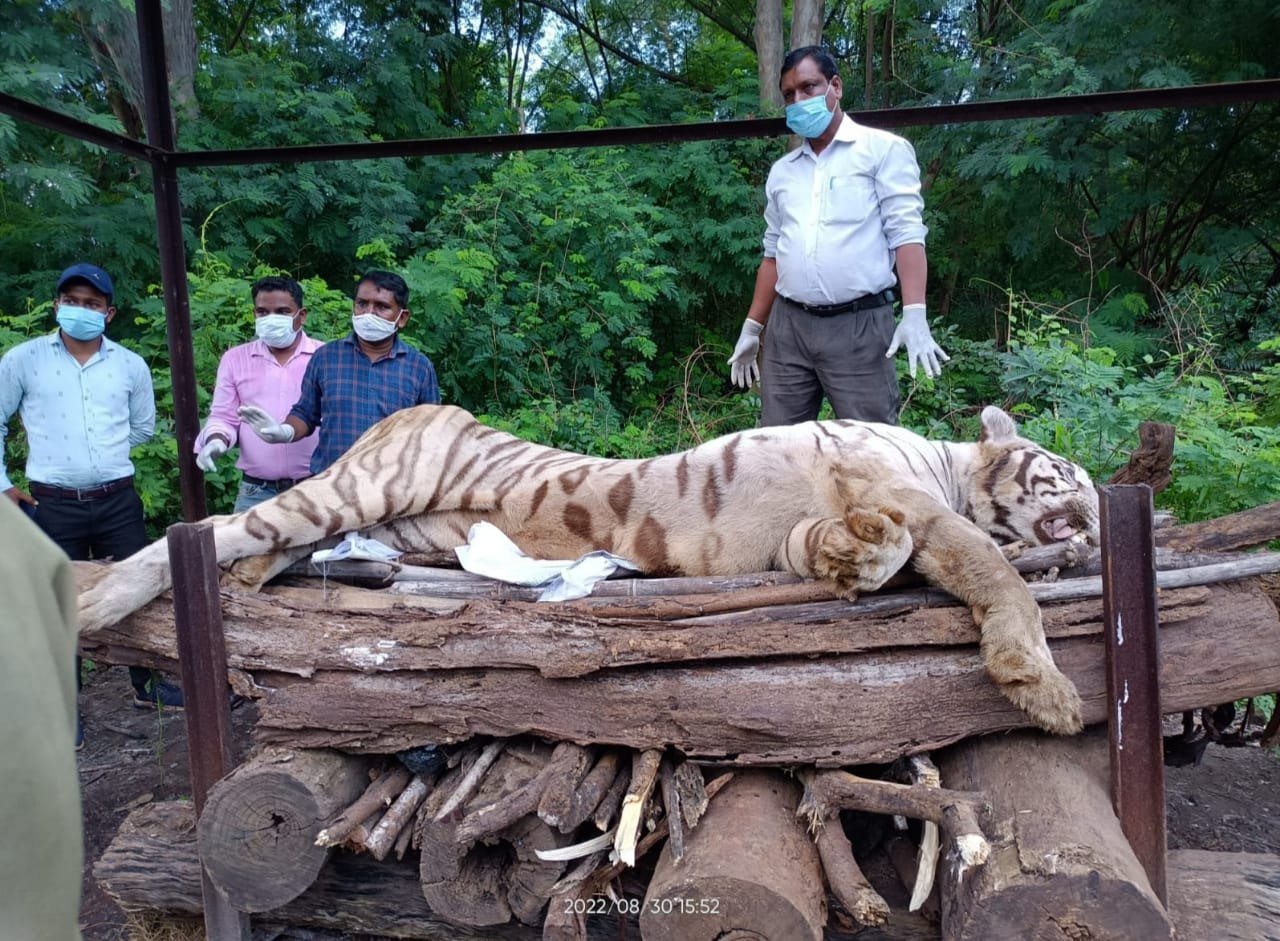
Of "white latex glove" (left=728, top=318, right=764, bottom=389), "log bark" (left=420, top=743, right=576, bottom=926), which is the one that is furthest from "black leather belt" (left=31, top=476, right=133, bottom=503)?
"white latex glove" (left=728, top=318, right=764, bottom=389)

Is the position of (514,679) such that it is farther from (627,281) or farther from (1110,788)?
(627,281)

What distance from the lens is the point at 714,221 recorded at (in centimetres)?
1012

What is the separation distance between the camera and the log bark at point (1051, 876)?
6.52ft

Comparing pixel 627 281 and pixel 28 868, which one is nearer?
pixel 28 868

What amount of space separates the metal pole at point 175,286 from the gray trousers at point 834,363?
290 centimetres

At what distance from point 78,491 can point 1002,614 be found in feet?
14.4

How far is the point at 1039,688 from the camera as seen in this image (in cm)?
236

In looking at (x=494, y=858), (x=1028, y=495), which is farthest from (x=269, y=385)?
(x=1028, y=495)

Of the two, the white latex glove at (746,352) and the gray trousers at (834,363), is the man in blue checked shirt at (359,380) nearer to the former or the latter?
the white latex glove at (746,352)

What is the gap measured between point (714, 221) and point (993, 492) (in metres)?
7.27

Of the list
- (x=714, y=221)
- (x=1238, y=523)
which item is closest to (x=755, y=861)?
(x=1238, y=523)

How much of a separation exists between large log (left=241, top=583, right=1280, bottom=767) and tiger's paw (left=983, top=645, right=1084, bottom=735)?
10 cm

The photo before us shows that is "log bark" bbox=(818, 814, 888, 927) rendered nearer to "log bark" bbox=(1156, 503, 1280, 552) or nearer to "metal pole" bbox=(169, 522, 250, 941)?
"log bark" bbox=(1156, 503, 1280, 552)

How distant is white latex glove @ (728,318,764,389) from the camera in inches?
187
